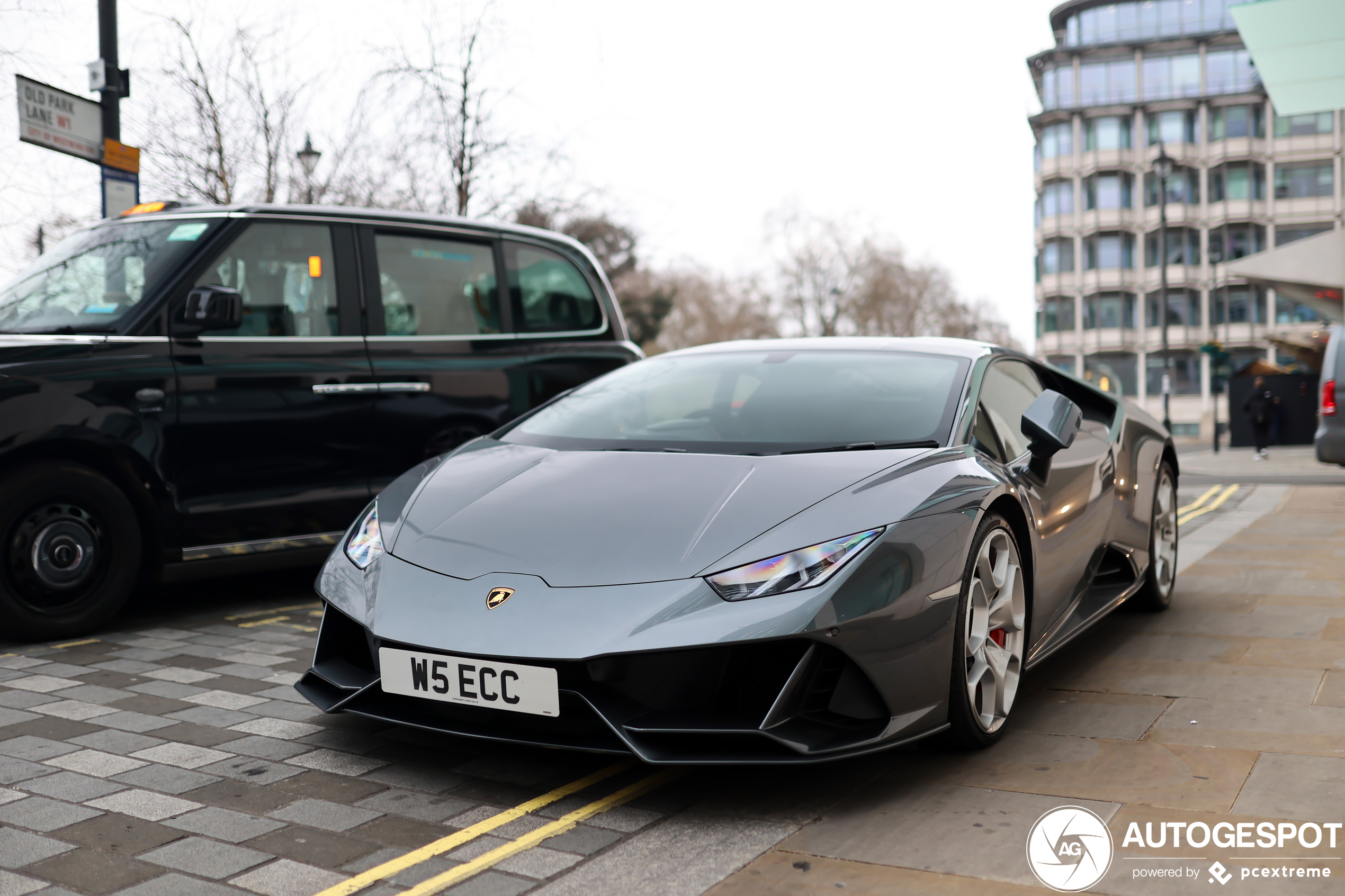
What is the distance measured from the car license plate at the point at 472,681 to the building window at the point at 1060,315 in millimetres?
68256

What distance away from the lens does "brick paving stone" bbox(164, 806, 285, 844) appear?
107 inches

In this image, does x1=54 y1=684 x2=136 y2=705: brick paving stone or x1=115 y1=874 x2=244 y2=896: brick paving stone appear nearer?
x1=115 y1=874 x2=244 y2=896: brick paving stone

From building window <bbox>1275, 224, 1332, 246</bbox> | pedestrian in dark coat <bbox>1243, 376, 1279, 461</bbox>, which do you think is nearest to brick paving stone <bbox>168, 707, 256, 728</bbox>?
pedestrian in dark coat <bbox>1243, 376, 1279, 461</bbox>

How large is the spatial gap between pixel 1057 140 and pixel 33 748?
232ft

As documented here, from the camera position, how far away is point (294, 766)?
127 inches

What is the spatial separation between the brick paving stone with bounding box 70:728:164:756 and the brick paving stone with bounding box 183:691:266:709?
349 mm

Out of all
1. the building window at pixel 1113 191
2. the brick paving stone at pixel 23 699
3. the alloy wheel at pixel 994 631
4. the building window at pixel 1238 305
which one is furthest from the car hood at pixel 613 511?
the building window at pixel 1113 191

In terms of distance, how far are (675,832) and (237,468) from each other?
3.34m

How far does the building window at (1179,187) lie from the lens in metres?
64.8

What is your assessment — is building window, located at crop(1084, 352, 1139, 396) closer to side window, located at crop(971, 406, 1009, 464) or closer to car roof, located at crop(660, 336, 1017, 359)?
car roof, located at crop(660, 336, 1017, 359)

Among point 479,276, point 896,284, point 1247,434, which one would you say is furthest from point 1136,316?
point 479,276

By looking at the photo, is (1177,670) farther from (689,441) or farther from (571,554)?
(571,554)

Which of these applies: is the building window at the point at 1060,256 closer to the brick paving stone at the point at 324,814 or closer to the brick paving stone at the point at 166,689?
the brick paving stone at the point at 166,689

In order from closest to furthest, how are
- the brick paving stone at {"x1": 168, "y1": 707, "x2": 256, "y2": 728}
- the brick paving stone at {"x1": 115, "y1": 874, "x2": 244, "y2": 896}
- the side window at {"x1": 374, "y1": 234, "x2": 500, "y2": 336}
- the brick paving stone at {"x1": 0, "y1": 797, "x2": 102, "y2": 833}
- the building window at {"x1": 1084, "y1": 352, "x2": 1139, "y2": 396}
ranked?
1. the brick paving stone at {"x1": 115, "y1": 874, "x2": 244, "y2": 896}
2. the brick paving stone at {"x1": 0, "y1": 797, "x2": 102, "y2": 833}
3. the brick paving stone at {"x1": 168, "y1": 707, "x2": 256, "y2": 728}
4. the side window at {"x1": 374, "y1": 234, "x2": 500, "y2": 336}
5. the building window at {"x1": 1084, "y1": 352, "x2": 1139, "y2": 396}
